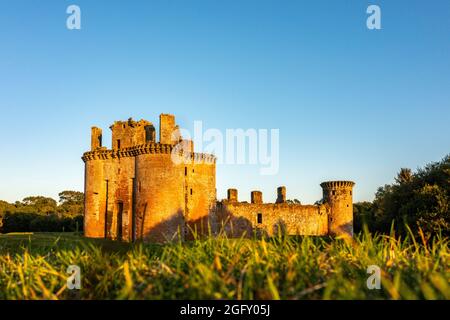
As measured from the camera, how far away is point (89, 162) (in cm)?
3628

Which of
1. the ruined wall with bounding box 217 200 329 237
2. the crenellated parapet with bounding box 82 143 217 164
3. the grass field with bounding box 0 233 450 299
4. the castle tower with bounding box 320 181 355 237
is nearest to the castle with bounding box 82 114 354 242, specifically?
the crenellated parapet with bounding box 82 143 217 164

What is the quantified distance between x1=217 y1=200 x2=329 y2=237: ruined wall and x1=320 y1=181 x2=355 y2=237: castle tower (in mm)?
761

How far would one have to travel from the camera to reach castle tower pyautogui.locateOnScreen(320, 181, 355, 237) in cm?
4788

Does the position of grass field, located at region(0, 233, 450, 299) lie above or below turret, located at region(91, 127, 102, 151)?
below

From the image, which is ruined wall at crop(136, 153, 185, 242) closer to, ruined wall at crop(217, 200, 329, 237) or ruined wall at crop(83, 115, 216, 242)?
ruined wall at crop(83, 115, 216, 242)

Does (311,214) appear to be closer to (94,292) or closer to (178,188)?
(178,188)

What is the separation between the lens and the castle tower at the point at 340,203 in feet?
157

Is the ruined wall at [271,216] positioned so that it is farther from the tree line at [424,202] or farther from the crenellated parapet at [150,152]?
the tree line at [424,202]

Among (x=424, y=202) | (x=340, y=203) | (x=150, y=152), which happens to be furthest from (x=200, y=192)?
(x=340, y=203)

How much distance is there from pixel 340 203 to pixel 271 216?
8473mm

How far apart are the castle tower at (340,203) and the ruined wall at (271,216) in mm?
761

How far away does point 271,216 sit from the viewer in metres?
45.4
